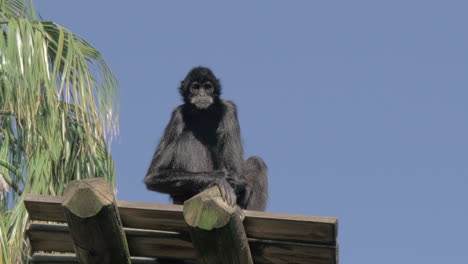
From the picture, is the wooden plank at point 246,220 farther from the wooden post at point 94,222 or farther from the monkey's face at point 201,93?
the monkey's face at point 201,93

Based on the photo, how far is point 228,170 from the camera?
8039 millimetres

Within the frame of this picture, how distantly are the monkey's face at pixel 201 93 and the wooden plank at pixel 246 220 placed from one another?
4.11 meters

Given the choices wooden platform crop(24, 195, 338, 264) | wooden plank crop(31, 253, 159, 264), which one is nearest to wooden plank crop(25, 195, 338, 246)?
wooden platform crop(24, 195, 338, 264)

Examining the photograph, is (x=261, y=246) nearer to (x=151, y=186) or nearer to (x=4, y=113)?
(x=151, y=186)

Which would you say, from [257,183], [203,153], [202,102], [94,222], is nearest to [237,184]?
[257,183]

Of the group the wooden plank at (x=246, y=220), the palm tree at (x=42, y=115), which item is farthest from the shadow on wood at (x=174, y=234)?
the palm tree at (x=42, y=115)

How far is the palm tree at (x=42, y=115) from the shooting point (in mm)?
7848

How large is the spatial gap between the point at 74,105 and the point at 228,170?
175 cm

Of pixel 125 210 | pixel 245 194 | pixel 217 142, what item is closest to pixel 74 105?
pixel 217 142

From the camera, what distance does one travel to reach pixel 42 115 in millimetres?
8102

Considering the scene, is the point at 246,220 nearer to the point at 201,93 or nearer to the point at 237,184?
the point at 237,184

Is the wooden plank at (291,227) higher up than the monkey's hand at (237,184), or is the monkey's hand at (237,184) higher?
the wooden plank at (291,227)

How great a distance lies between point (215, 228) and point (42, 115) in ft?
13.7

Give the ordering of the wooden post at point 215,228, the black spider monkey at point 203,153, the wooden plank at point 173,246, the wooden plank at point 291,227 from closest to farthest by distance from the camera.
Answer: the wooden post at point 215,228 → the wooden plank at point 291,227 → the wooden plank at point 173,246 → the black spider monkey at point 203,153
